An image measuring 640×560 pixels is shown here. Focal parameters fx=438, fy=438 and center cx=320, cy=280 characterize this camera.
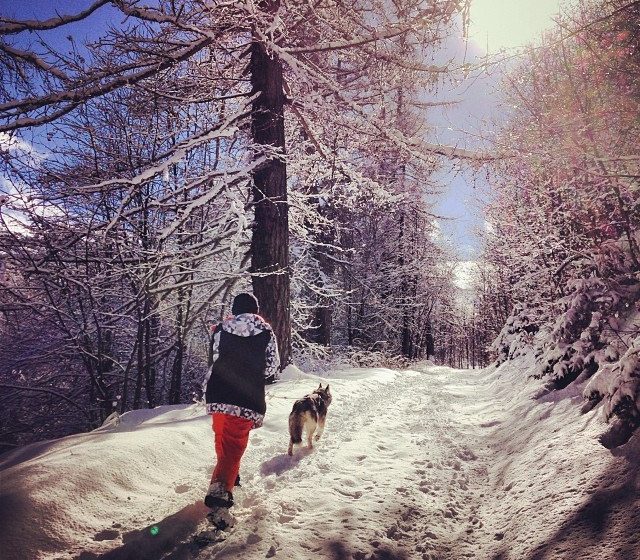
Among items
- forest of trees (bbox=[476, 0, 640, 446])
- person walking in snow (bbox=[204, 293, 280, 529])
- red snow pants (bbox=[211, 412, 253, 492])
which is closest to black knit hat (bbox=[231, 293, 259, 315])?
person walking in snow (bbox=[204, 293, 280, 529])

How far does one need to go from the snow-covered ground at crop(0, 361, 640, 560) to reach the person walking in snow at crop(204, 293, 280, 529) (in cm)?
47

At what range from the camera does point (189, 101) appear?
767 cm

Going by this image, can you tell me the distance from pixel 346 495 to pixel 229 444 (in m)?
1.24

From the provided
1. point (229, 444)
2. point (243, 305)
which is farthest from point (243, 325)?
point (229, 444)

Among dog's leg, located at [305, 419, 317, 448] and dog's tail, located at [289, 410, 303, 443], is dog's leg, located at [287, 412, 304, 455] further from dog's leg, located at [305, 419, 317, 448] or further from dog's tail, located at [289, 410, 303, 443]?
dog's leg, located at [305, 419, 317, 448]

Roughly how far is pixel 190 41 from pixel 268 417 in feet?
19.6

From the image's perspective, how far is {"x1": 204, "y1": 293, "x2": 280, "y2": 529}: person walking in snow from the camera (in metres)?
3.96

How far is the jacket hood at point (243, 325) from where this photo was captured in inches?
171

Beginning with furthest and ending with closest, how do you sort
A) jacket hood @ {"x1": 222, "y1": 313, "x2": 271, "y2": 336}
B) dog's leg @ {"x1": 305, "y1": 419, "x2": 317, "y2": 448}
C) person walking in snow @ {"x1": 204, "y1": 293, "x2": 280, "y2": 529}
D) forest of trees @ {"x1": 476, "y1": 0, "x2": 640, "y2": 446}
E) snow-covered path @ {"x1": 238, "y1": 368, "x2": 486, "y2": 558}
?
dog's leg @ {"x1": 305, "y1": 419, "x2": 317, "y2": 448}, forest of trees @ {"x1": 476, "y1": 0, "x2": 640, "y2": 446}, jacket hood @ {"x1": 222, "y1": 313, "x2": 271, "y2": 336}, person walking in snow @ {"x1": 204, "y1": 293, "x2": 280, "y2": 529}, snow-covered path @ {"x1": 238, "y1": 368, "x2": 486, "y2": 558}

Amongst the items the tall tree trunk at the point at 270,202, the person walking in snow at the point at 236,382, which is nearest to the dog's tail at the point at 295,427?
the person walking in snow at the point at 236,382

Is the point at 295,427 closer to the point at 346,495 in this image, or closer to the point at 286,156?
the point at 346,495

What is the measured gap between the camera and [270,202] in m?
8.44

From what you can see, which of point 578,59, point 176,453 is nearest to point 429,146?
point 578,59

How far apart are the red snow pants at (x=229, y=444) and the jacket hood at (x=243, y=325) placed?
0.79 metres
